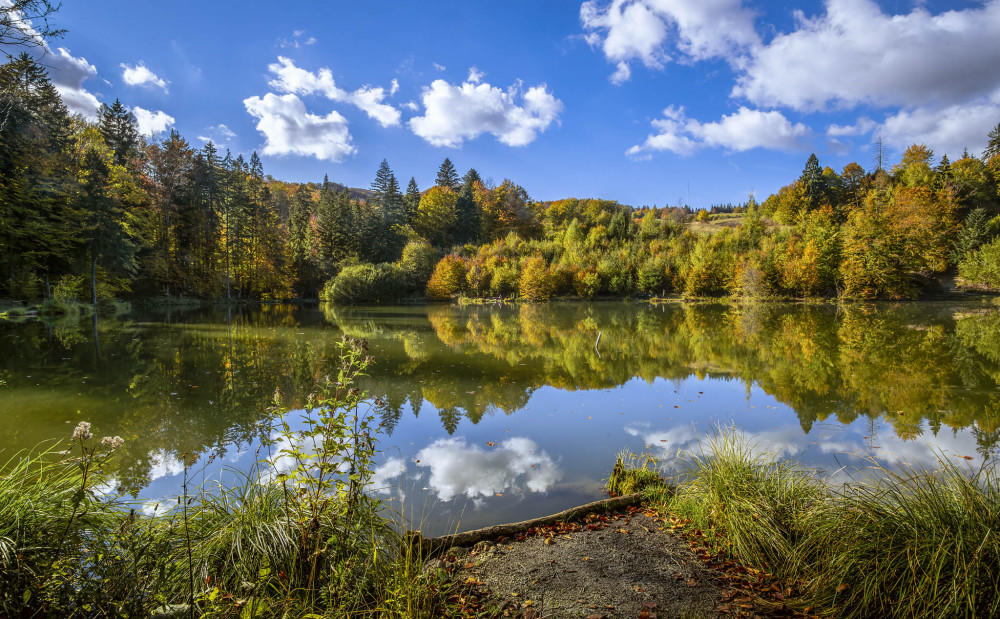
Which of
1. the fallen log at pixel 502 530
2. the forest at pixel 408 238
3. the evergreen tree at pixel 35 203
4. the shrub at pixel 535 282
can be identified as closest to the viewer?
the fallen log at pixel 502 530

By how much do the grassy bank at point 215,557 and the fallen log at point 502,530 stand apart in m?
0.57

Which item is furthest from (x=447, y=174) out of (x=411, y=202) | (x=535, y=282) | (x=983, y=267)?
(x=983, y=267)

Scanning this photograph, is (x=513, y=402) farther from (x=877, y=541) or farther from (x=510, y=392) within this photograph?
(x=877, y=541)

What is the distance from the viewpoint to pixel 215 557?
2299mm

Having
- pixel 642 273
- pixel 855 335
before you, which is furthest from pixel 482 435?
pixel 642 273

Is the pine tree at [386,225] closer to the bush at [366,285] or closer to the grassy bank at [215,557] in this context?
the bush at [366,285]

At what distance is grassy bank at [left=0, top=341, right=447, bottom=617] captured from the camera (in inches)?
74.4

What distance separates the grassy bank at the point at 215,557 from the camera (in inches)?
74.4

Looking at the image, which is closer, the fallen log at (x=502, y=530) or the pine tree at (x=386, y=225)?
the fallen log at (x=502, y=530)

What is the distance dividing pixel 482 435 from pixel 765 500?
4.08m

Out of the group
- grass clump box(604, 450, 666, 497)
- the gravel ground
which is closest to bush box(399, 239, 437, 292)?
grass clump box(604, 450, 666, 497)

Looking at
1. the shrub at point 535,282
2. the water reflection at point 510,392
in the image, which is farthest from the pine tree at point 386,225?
the water reflection at point 510,392

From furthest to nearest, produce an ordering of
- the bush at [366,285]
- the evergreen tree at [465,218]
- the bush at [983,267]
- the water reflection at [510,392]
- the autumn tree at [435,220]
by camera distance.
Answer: the autumn tree at [435,220]
the evergreen tree at [465,218]
the bush at [366,285]
the bush at [983,267]
the water reflection at [510,392]

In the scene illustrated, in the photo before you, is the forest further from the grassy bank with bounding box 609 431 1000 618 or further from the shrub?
the grassy bank with bounding box 609 431 1000 618
